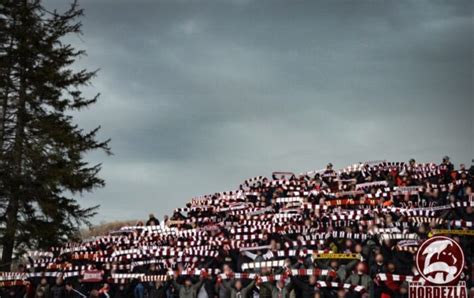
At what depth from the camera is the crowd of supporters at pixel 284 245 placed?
2419cm

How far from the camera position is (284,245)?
93.8ft

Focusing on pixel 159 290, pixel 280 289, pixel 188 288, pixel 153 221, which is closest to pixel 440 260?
pixel 280 289

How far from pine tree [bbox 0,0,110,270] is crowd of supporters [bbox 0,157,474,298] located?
12.4 ft

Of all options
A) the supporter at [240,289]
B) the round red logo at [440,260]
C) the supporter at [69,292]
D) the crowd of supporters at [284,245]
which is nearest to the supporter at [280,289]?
the crowd of supporters at [284,245]

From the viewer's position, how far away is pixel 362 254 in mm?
25156

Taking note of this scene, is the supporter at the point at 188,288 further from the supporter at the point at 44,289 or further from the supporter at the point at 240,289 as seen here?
the supporter at the point at 44,289

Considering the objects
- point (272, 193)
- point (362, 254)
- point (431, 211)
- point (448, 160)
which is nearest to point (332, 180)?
point (272, 193)

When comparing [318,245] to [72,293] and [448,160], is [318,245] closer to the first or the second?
[72,293]

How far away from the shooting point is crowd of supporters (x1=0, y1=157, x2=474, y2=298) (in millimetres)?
24188

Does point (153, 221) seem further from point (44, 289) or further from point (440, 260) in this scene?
point (440, 260)

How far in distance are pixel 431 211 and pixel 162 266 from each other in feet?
36.2

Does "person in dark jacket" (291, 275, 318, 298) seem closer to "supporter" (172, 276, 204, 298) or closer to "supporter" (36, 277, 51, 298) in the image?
"supporter" (172, 276, 204, 298)

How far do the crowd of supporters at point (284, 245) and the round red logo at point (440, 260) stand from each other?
A: 8.24m

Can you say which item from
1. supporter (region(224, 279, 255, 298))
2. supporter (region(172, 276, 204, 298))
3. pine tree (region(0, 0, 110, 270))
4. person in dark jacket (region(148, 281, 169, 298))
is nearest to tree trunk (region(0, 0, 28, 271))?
pine tree (region(0, 0, 110, 270))
